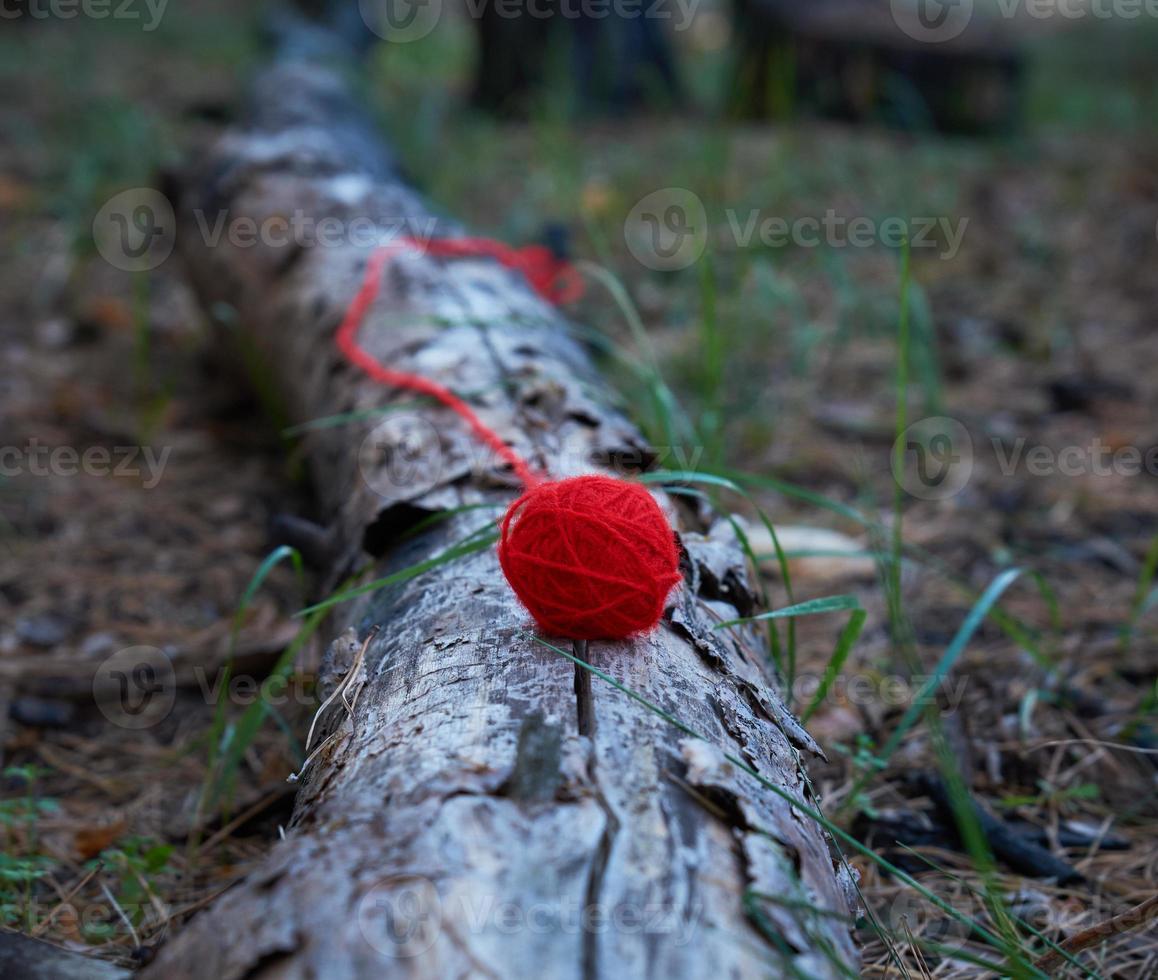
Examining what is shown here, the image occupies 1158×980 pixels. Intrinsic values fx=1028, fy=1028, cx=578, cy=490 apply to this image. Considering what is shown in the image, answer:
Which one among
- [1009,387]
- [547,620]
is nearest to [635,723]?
[547,620]

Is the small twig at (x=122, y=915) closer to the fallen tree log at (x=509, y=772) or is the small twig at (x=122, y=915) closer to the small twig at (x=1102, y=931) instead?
the fallen tree log at (x=509, y=772)

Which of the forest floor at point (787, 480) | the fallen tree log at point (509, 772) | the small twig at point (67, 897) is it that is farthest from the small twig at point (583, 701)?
the small twig at point (67, 897)

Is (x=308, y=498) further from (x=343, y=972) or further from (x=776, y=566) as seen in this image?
(x=343, y=972)

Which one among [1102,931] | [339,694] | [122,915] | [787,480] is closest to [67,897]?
[122,915]

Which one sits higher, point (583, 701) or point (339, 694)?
point (583, 701)

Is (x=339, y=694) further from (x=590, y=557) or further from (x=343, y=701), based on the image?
(x=590, y=557)
